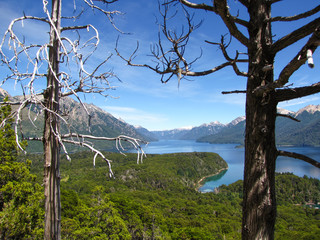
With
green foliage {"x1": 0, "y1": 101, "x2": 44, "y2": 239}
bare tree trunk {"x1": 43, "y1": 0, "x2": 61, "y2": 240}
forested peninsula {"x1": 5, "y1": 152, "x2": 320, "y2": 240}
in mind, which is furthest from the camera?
forested peninsula {"x1": 5, "y1": 152, "x2": 320, "y2": 240}

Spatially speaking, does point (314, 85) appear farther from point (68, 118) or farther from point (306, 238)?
point (306, 238)

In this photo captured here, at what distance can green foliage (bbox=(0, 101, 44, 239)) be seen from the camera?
32.1 feet

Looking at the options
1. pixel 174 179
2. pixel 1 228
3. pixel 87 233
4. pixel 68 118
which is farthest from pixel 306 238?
pixel 174 179

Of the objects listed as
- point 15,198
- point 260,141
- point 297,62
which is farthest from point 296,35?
point 15,198

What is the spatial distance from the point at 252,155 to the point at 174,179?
9598cm

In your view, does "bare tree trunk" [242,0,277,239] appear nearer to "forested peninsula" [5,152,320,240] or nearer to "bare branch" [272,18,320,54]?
"bare branch" [272,18,320,54]

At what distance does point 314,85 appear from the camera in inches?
69.2

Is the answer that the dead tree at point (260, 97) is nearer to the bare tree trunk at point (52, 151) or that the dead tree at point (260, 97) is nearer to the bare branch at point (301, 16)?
the bare branch at point (301, 16)

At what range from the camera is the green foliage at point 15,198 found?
979 cm

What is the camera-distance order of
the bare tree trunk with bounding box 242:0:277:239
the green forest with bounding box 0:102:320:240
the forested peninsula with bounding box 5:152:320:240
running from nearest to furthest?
the bare tree trunk with bounding box 242:0:277:239
the green forest with bounding box 0:102:320:240
the forested peninsula with bounding box 5:152:320:240

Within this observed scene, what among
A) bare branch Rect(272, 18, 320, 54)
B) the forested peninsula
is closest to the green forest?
the forested peninsula

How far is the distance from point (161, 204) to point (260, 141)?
52.9 m

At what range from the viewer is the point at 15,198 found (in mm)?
10352

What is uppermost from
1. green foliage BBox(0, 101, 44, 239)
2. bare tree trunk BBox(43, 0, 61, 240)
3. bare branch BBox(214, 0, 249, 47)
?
bare branch BBox(214, 0, 249, 47)
